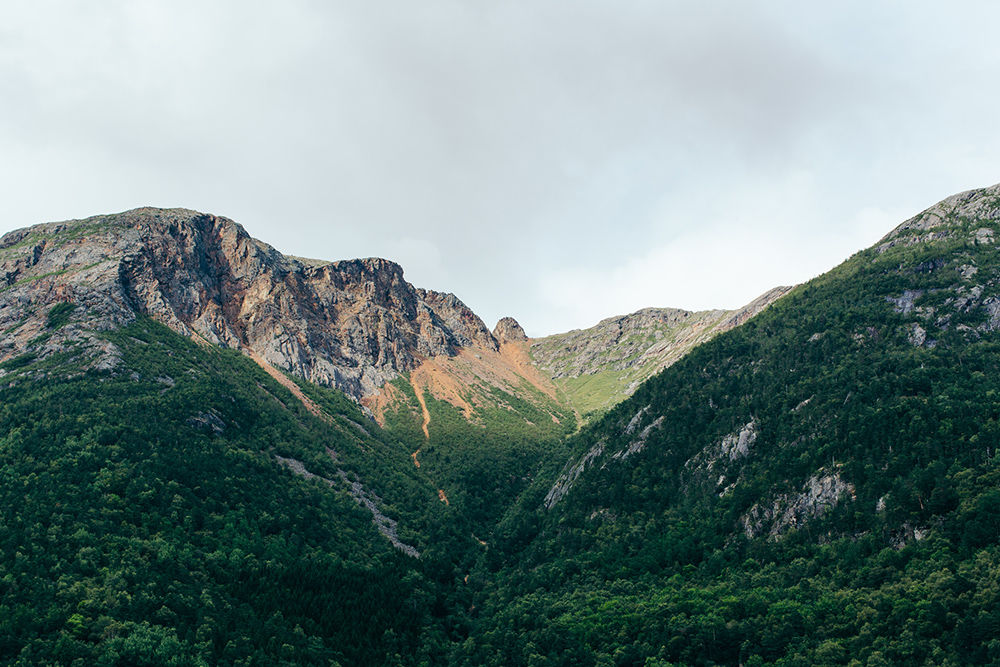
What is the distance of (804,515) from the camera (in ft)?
433

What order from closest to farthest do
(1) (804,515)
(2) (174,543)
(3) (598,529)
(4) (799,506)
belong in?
(2) (174,543) < (1) (804,515) < (4) (799,506) < (3) (598,529)

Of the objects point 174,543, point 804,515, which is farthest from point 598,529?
point 174,543

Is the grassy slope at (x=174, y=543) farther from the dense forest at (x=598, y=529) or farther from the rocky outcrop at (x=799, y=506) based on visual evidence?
the rocky outcrop at (x=799, y=506)

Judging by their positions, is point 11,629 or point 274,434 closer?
point 11,629

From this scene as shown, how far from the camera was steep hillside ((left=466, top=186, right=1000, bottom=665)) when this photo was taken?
97625mm

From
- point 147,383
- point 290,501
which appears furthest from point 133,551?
point 147,383

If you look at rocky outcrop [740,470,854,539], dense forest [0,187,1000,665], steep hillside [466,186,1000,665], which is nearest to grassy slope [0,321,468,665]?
dense forest [0,187,1000,665]

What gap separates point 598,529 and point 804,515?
56.6 meters

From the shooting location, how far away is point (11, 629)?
87.1 m

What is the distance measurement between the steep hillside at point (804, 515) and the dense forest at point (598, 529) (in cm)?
59

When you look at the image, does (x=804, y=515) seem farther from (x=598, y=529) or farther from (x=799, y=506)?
(x=598, y=529)

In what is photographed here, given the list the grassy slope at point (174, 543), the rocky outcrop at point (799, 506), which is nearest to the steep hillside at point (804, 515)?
the rocky outcrop at point (799, 506)

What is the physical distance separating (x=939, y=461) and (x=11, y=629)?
170095 millimetres

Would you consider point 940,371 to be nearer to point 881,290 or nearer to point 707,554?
point 881,290
